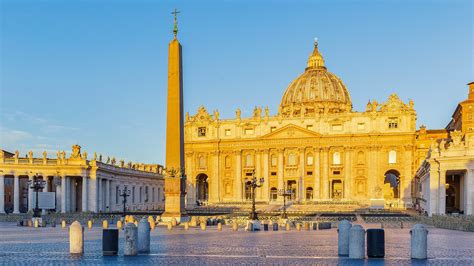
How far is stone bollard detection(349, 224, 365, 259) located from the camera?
15.4m

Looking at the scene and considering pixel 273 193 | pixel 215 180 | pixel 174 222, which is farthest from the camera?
pixel 215 180

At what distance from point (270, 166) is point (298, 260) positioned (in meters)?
82.8

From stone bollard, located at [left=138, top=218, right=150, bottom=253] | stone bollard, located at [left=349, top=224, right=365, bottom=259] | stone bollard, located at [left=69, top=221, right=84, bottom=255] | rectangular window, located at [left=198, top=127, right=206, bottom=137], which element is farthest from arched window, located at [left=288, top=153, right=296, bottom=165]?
stone bollard, located at [left=349, top=224, right=365, bottom=259]

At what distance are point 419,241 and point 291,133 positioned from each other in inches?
3172

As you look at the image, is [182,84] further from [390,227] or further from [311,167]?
[311,167]

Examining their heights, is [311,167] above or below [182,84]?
below

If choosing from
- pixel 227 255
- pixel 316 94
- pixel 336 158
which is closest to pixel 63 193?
pixel 336 158

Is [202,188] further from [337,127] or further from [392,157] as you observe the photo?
[392,157]

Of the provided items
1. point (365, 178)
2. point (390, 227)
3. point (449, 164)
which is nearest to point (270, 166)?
point (365, 178)

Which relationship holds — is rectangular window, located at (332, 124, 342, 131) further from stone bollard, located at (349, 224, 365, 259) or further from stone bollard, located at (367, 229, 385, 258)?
stone bollard, located at (349, 224, 365, 259)

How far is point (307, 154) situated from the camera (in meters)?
95.8

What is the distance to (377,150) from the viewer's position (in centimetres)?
9238

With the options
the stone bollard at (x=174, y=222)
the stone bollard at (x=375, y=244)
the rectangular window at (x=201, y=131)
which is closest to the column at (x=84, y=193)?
the stone bollard at (x=174, y=222)

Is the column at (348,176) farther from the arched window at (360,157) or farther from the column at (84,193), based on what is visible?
the column at (84,193)
